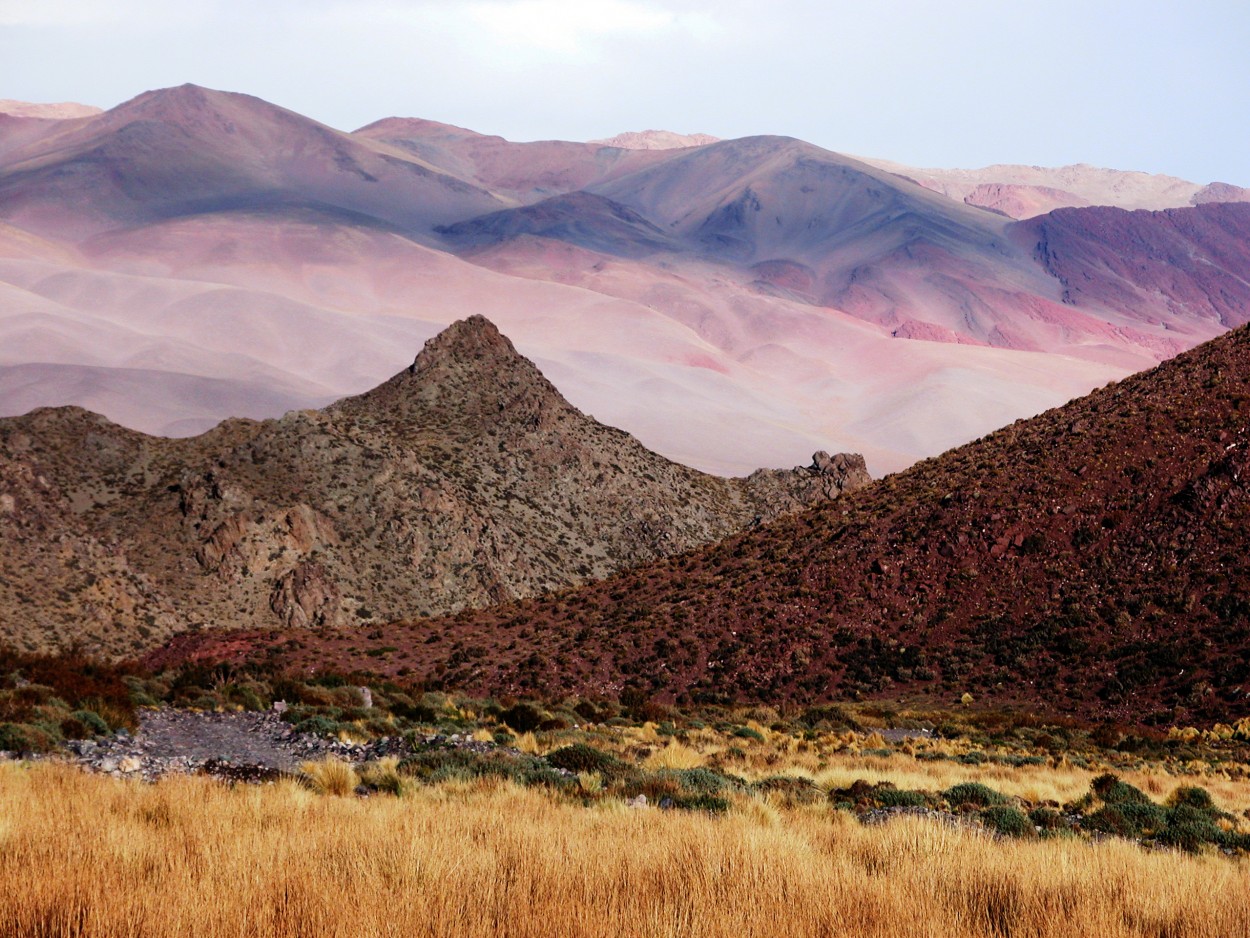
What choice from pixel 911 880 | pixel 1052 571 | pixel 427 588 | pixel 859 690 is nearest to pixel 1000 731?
pixel 859 690

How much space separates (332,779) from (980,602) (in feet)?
123

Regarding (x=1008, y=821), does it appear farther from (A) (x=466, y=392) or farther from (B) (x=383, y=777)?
(A) (x=466, y=392)

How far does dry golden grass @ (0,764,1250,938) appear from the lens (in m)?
6.64

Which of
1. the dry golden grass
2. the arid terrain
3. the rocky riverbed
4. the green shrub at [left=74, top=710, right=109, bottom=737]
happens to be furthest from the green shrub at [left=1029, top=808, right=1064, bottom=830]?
the green shrub at [left=74, top=710, right=109, bottom=737]

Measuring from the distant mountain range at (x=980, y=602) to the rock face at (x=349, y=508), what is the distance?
9944 millimetres

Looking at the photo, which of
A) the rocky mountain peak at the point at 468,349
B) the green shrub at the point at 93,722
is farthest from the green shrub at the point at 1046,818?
the rocky mountain peak at the point at 468,349

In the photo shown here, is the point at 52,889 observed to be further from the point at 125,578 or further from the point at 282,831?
the point at 125,578

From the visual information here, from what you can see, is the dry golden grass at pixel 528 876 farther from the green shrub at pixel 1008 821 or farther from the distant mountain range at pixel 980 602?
the distant mountain range at pixel 980 602

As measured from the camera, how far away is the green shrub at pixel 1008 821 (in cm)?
1368

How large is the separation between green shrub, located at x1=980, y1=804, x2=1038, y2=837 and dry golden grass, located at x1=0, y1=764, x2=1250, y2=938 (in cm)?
279

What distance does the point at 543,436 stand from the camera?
91.9m

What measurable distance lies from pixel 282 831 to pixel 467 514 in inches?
2785

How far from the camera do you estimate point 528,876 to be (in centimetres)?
763

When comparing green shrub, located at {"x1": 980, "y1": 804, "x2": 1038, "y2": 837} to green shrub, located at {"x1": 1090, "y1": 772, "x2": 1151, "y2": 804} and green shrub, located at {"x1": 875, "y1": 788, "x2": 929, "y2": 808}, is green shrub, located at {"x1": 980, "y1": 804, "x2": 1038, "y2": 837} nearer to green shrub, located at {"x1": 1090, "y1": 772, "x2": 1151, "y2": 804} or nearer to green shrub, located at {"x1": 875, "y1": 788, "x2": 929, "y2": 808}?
green shrub, located at {"x1": 875, "y1": 788, "x2": 929, "y2": 808}
